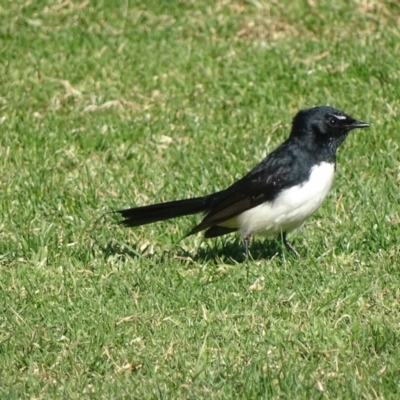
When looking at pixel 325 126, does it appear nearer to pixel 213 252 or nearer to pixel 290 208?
pixel 290 208

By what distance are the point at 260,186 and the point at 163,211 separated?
712mm

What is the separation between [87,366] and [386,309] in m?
1.77

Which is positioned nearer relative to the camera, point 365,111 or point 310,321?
point 310,321

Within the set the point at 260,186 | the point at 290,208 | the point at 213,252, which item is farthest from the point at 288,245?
the point at 213,252

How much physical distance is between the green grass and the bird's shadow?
2 centimetres

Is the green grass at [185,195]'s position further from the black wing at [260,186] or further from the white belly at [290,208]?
the black wing at [260,186]

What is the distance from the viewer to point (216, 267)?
750 centimetres

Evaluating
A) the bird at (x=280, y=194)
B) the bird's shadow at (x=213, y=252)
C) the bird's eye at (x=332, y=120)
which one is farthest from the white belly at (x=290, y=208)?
the bird's eye at (x=332, y=120)

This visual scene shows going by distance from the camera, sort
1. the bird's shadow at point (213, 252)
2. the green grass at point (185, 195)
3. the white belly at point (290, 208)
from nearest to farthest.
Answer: the green grass at point (185, 195)
the white belly at point (290, 208)
the bird's shadow at point (213, 252)

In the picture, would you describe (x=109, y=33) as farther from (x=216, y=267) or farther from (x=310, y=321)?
(x=310, y=321)

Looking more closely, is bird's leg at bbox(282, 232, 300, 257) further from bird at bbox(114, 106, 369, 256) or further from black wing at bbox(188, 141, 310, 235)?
black wing at bbox(188, 141, 310, 235)

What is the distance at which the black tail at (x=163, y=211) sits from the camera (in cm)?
775

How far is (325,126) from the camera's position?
7.81m

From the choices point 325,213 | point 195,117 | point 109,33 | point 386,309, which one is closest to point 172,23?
point 109,33
